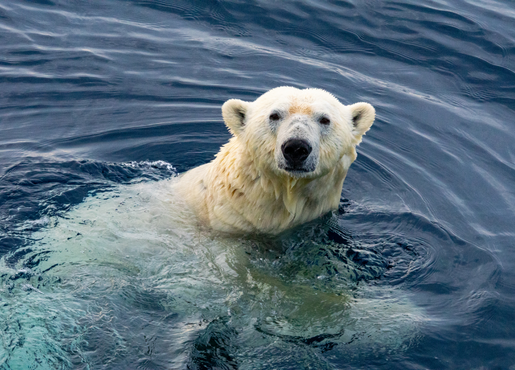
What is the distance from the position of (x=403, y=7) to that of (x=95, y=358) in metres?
8.94

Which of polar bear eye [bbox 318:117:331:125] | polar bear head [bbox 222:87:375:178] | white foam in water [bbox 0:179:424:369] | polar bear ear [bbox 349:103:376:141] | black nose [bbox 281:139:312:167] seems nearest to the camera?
white foam in water [bbox 0:179:424:369]

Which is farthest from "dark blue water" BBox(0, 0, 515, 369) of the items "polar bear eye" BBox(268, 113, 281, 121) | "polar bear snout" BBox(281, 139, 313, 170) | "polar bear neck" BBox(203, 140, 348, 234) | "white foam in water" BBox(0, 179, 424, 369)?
"polar bear eye" BBox(268, 113, 281, 121)

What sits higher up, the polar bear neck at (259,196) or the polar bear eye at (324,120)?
the polar bear eye at (324,120)

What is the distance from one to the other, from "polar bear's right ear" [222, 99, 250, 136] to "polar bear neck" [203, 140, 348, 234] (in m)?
0.20

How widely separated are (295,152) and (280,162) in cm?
18

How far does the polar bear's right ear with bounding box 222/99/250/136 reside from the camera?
202 inches

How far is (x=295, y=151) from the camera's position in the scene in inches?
179

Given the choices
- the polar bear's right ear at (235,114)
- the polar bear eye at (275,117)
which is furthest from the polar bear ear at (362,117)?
the polar bear's right ear at (235,114)

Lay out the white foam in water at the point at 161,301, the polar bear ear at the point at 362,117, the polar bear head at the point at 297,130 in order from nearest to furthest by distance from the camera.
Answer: the white foam in water at the point at 161,301 → the polar bear head at the point at 297,130 → the polar bear ear at the point at 362,117

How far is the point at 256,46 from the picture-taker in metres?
10.0

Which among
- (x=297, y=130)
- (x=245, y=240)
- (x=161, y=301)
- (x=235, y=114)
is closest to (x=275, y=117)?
(x=297, y=130)

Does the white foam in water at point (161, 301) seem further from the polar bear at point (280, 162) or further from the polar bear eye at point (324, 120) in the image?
the polar bear eye at point (324, 120)

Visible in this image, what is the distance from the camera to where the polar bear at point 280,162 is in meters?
4.67

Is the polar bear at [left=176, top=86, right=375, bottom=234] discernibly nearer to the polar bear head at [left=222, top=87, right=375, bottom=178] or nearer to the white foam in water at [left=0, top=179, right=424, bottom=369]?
the polar bear head at [left=222, top=87, right=375, bottom=178]
